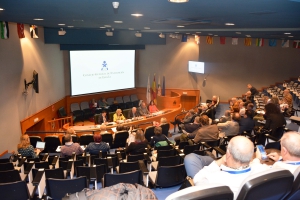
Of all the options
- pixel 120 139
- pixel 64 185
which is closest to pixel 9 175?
pixel 64 185

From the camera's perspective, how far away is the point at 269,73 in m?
17.4

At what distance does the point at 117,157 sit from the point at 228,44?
13066 millimetres

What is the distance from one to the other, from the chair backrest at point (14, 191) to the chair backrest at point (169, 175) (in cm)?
192

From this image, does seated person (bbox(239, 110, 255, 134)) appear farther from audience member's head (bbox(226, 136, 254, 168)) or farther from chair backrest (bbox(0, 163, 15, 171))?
audience member's head (bbox(226, 136, 254, 168))

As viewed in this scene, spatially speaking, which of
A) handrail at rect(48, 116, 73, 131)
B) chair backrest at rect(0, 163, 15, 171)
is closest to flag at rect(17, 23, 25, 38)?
handrail at rect(48, 116, 73, 131)

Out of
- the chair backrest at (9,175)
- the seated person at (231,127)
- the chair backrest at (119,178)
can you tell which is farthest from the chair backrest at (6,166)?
the seated person at (231,127)

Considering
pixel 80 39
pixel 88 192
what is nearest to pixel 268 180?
pixel 88 192

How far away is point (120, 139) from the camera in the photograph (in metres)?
8.55

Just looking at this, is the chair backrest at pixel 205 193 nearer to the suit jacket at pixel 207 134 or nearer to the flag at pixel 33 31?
the suit jacket at pixel 207 134

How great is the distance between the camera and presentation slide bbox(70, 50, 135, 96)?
14.8m

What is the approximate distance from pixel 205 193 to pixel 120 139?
23.0 ft

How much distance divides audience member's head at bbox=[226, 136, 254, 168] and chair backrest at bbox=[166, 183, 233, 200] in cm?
56

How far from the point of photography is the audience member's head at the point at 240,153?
2.26 metres

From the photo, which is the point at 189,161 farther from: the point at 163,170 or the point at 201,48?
the point at 201,48
